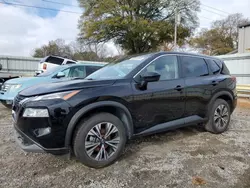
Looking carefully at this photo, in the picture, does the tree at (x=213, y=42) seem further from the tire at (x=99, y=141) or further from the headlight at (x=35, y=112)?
the headlight at (x=35, y=112)

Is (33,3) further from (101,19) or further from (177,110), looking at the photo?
(177,110)

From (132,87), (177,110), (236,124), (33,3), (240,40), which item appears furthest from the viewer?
(240,40)

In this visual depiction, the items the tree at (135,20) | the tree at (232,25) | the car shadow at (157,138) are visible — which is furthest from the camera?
the tree at (232,25)

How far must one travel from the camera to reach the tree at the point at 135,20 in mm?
21984

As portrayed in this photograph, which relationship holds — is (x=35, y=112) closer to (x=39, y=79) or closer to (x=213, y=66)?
(x=213, y=66)

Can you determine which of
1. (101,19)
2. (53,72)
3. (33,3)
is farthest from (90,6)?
(53,72)

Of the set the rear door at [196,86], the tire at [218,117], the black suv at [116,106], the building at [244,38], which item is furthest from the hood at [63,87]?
the building at [244,38]

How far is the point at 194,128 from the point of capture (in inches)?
181

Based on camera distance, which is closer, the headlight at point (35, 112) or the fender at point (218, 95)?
the headlight at point (35, 112)

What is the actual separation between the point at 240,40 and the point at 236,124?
50.2ft

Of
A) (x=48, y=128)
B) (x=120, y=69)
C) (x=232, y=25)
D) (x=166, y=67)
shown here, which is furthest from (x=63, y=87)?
(x=232, y=25)

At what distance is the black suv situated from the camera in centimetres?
249

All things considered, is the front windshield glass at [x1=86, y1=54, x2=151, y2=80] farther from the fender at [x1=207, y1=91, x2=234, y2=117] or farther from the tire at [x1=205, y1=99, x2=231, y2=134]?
the tire at [x1=205, y1=99, x2=231, y2=134]

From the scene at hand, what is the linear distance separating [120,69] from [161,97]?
0.82m
